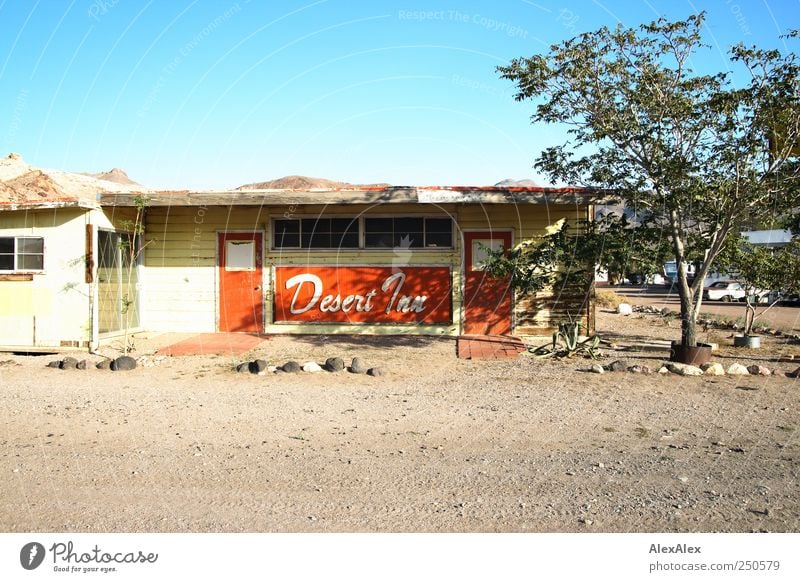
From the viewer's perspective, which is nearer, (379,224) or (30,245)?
(30,245)

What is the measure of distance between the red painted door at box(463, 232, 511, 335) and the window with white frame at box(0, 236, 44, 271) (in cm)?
872

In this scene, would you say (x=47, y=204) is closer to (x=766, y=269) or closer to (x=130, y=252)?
(x=130, y=252)

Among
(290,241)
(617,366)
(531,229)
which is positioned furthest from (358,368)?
(531,229)

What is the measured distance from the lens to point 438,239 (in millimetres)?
13641

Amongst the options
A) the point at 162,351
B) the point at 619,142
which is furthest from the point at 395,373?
the point at 619,142

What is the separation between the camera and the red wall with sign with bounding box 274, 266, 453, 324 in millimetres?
13586

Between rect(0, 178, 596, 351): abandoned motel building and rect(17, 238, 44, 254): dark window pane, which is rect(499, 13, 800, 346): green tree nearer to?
rect(0, 178, 596, 351): abandoned motel building

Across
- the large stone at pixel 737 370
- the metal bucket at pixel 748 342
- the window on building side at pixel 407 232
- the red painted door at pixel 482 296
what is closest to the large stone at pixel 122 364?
the window on building side at pixel 407 232

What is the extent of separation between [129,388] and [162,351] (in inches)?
118

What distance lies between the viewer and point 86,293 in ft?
39.3

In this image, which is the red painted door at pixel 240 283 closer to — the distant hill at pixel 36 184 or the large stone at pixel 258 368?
the large stone at pixel 258 368

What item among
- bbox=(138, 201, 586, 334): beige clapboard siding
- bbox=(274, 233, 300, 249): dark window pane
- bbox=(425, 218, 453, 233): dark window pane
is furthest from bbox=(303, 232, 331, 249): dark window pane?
bbox=(425, 218, 453, 233): dark window pane

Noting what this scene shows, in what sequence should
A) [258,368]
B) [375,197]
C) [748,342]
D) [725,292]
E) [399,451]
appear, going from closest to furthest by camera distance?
[399,451], [258,368], [375,197], [748,342], [725,292]

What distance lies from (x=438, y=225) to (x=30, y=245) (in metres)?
8.36
